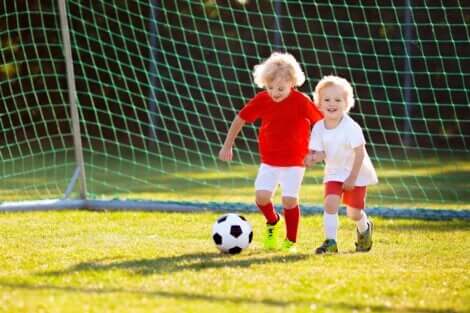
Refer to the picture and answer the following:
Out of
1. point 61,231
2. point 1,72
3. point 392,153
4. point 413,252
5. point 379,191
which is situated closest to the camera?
point 413,252

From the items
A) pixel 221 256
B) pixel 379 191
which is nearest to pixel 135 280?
pixel 221 256

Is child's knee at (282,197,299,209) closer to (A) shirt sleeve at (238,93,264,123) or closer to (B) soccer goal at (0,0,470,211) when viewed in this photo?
(A) shirt sleeve at (238,93,264,123)

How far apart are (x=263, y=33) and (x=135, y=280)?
9426mm

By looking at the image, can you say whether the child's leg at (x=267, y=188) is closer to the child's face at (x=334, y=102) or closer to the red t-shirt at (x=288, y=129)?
the red t-shirt at (x=288, y=129)

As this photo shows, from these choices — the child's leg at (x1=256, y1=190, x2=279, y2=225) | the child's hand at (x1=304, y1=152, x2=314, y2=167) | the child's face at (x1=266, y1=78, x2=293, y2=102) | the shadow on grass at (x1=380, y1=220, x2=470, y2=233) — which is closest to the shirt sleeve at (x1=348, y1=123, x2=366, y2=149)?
the child's hand at (x1=304, y1=152, x2=314, y2=167)

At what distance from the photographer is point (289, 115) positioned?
19.1 feet

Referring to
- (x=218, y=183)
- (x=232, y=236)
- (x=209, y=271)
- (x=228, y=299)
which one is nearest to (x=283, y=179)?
(x=232, y=236)

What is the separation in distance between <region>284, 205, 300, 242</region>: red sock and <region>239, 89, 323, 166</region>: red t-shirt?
0.25 meters

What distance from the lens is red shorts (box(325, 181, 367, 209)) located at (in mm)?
5543

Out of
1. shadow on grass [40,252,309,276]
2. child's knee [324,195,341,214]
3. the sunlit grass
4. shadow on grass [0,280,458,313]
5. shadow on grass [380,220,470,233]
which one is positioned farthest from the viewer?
the sunlit grass

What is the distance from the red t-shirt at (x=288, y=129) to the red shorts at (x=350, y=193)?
291mm

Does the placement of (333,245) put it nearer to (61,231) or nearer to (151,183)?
(61,231)

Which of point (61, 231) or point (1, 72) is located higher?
point (1, 72)

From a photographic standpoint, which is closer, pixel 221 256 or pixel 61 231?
pixel 221 256
